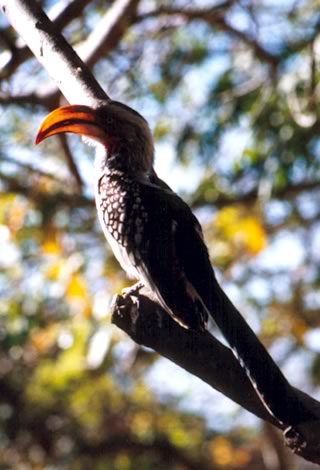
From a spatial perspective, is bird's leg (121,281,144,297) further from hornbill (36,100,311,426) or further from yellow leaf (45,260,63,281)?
yellow leaf (45,260,63,281)

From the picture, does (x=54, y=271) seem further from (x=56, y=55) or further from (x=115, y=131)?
(x=56, y=55)

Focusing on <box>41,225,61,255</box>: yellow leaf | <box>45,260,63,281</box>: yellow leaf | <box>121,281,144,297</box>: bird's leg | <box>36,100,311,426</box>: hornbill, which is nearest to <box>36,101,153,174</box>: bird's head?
<box>36,100,311,426</box>: hornbill

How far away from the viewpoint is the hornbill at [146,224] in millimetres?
2947

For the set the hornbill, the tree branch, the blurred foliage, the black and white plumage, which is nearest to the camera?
the hornbill

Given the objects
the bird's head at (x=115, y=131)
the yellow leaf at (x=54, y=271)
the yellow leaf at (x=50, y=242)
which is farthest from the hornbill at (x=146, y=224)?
the yellow leaf at (x=54, y=271)

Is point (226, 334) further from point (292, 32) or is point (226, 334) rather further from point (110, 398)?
point (110, 398)

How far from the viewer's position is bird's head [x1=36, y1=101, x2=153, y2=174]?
329cm

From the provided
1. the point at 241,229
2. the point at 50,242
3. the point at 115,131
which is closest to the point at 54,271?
the point at 50,242

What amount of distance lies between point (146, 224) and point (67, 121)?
0.45 metres

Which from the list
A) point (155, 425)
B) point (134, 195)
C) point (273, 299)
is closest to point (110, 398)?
point (155, 425)

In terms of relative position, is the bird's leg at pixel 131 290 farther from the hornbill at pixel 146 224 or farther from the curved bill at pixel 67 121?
the curved bill at pixel 67 121

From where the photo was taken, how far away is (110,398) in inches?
291

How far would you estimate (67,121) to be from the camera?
330 cm

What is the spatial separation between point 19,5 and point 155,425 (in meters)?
4.66
